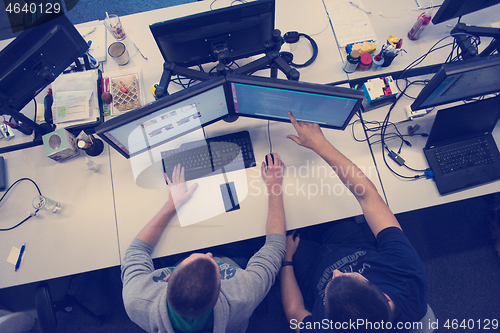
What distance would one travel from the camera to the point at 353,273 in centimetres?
102

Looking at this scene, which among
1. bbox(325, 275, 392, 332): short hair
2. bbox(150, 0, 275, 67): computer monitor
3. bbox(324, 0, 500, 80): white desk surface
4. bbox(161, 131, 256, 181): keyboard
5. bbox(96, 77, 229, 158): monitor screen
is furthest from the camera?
bbox(324, 0, 500, 80): white desk surface

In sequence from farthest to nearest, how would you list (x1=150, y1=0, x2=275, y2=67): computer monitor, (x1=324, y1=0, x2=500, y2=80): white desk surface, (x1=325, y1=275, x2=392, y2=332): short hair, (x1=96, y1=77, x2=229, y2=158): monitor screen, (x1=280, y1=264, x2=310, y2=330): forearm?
(x1=324, y1=0, x2=500, y2=80): white desk surface
(x1=280, y1=264, x2=310, y2=330): forearm
(x1=150, y1=0, x2=275, y2=67): computer monitor
(x1=96, y1=77, x2=229, y2=158): monitor screen
(x1=325, y1=275, x2=392, y2=332): short hair

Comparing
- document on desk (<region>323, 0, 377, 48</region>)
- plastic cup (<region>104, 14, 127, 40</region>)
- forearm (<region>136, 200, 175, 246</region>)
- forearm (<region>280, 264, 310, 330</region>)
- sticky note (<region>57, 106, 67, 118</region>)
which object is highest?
plastic cup (<region>104, 14, 127, 40</region>)

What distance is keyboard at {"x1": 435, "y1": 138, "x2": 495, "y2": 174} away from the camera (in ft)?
4.28

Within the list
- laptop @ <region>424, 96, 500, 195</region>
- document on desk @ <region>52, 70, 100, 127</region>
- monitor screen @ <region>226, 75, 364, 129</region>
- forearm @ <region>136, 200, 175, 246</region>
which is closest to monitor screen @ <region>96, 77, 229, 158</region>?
monitor screen @ <region>226, 75, 364, 129</region>

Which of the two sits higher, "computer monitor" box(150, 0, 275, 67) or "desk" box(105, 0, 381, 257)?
"computer monitor" box(150, 0, 275, 67)

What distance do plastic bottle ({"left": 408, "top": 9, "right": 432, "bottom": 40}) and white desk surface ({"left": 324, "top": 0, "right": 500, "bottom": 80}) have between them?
31 mm

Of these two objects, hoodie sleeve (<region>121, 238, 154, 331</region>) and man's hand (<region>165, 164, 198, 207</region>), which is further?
man's hand (<region>165, 164, 198, 207</region>)

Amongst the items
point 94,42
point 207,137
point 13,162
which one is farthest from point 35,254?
point 94,42

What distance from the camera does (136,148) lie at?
1.25 metres

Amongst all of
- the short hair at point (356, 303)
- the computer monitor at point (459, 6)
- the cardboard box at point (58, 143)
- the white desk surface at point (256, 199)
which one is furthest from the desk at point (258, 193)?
the computer monitor at point (459, 6)

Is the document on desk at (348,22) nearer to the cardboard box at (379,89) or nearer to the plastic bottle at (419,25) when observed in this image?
the plastic bottle at (419,25)

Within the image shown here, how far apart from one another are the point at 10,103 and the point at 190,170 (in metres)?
0.89

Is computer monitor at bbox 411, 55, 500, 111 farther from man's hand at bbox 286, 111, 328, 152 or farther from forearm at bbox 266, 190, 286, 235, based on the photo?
forearm at bbox 266, 190, 286, 235
